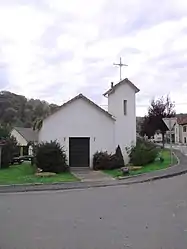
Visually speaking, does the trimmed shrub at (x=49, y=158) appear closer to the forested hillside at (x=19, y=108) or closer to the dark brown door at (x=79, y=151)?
the dark brown door at (x=79, y=151)

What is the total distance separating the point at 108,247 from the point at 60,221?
3.33m

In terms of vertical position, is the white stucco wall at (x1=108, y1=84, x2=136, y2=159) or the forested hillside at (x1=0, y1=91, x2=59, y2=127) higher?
the forested hillside at (x1=0, y1=91, x2=59, y2=127)

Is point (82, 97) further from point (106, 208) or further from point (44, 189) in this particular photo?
point (106, 208)

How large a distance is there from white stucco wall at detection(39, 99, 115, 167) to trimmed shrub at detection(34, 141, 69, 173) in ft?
11.7

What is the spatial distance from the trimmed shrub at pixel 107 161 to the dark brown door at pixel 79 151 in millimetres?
1043

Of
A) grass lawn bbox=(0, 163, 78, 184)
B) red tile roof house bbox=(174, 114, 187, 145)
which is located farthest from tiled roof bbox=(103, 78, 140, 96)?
red tile roof house bbox=(174, 114, 187, 145)

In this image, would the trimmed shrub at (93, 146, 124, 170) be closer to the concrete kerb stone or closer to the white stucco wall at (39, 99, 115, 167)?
the white stucco wall at (39, 99, 115, 167)

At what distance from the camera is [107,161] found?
116ft

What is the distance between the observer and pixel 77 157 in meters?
36.8

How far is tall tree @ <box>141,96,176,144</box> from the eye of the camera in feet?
204

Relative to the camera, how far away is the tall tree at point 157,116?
62191 mm

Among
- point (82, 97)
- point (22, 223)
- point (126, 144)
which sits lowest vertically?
point (22, 223)

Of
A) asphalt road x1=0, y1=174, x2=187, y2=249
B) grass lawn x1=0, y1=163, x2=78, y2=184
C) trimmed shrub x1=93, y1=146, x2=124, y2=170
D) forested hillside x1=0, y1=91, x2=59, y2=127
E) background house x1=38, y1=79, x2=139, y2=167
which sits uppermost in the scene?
forested hillside x1=0, y1=91, x2=59, y2=127

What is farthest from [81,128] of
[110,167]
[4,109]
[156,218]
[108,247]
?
[4,109]
